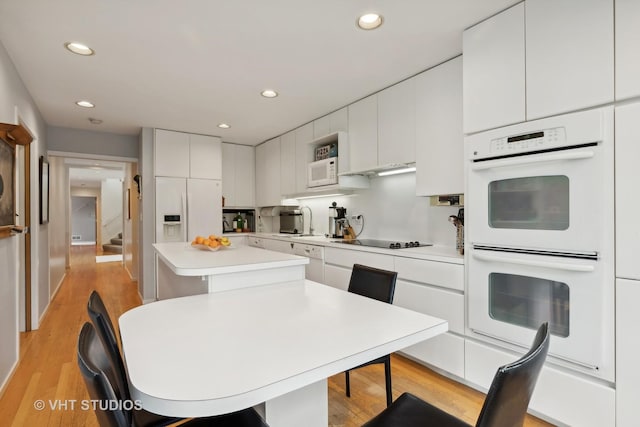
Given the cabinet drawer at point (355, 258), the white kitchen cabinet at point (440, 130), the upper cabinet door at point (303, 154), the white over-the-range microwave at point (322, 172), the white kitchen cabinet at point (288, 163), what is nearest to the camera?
the white kitchen cabinet at point (440, 130)

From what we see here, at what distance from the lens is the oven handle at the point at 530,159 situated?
5.24ft

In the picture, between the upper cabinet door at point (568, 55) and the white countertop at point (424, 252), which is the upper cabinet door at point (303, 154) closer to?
the white countertop at point (424, 252)

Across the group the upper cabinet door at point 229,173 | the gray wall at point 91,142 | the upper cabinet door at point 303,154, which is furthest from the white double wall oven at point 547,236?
the gray wall at point 91,142

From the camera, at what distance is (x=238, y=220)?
5422 millimetres

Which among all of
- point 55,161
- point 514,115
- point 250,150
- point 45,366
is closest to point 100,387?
point 514,115

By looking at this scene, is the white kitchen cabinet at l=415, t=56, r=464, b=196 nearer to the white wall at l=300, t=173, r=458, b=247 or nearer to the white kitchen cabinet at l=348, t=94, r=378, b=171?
the white wall at l=300, t=173, r=458, b=247

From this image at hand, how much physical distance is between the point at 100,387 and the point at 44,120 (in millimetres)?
4753

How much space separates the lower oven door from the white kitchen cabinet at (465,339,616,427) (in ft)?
0.24

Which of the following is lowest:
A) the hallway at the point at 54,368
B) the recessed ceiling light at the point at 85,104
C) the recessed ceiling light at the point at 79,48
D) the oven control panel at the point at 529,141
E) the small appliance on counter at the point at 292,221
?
the hallway at the point at 54,368

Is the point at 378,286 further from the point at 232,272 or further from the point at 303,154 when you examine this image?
the point at 303,154

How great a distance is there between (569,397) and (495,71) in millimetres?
1872

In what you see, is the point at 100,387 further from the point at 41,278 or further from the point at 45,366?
the point at 41,278

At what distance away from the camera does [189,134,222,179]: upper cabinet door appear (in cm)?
466

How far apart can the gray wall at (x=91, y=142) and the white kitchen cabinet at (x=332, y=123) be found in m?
2.88
